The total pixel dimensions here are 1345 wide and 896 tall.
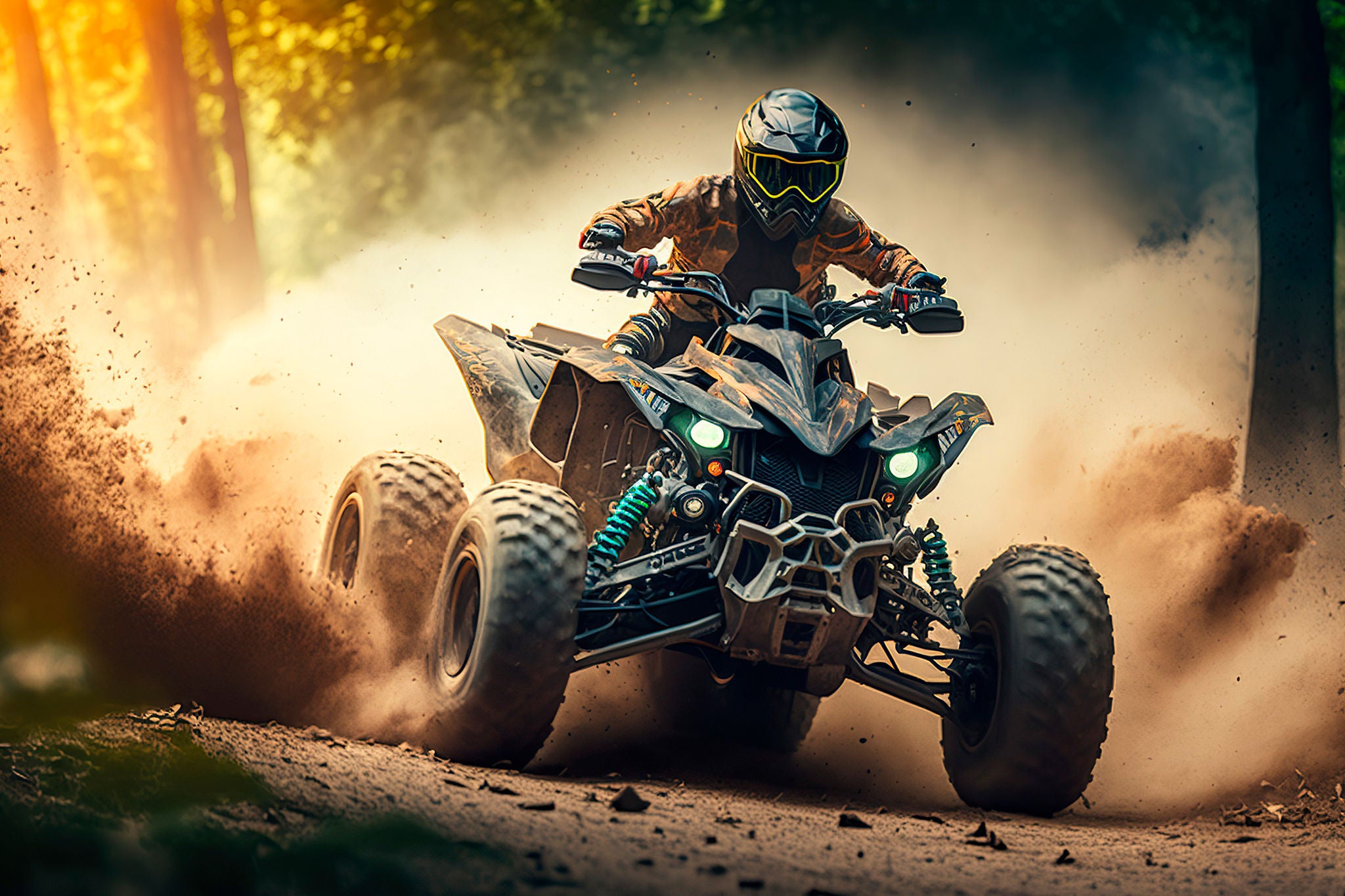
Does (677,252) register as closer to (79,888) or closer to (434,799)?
(434,799)

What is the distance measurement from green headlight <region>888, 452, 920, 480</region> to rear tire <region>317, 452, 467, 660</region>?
2.72 m

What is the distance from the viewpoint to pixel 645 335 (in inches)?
252

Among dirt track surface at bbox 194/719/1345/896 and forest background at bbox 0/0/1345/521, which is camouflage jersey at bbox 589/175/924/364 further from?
forest background at bbox 0/0/1345/521

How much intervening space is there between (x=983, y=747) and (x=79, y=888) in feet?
12.2

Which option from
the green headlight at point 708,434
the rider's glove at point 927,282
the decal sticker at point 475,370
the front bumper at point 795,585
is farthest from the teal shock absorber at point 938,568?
the decal sticker at point 475,370

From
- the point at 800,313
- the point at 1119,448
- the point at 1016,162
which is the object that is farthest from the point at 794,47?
the point at 800,313

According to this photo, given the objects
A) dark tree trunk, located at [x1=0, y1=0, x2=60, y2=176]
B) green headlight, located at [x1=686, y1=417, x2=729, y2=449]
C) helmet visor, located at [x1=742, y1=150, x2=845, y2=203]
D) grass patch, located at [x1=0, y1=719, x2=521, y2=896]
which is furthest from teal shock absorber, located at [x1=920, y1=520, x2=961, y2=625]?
dark tree trunk, located at [x1=0, y1=0, x2=60, y2=176]

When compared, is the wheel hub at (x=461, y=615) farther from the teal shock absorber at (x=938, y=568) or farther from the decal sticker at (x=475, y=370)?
the teal shock absorber at (x=938, y=568)

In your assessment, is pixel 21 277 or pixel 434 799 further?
pixel 21 277

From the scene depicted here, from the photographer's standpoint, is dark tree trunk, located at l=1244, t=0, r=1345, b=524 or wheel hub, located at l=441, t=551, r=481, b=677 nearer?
wheel hub, located at l=441, t=551, r=481, b=677

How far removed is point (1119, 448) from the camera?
10.1 meters

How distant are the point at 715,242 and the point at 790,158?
28.5 inches

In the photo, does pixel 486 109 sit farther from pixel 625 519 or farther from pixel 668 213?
pixel 625 519

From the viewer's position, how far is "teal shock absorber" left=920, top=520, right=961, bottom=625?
5.49 metres
